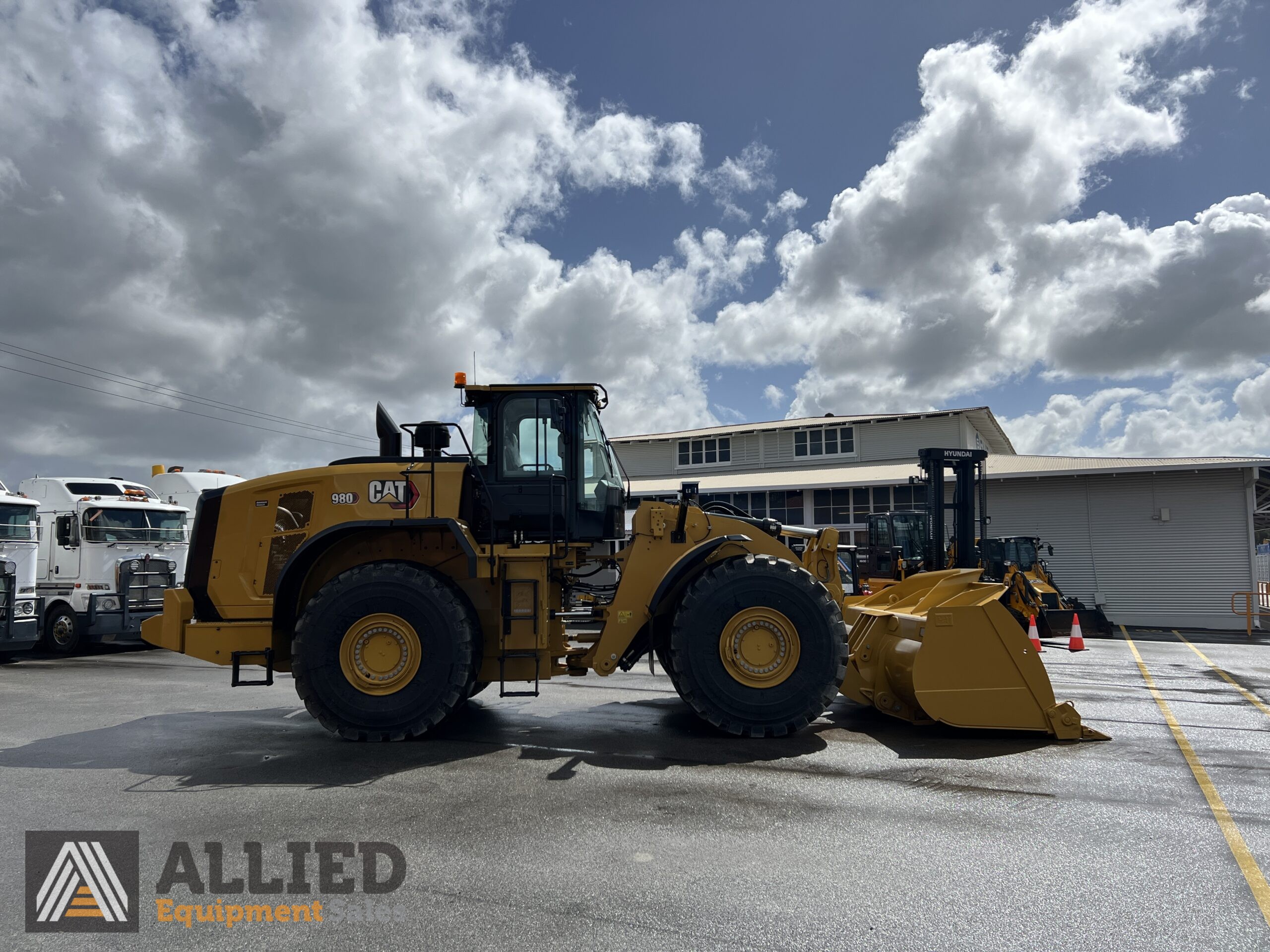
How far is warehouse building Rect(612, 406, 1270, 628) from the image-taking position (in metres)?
21.7

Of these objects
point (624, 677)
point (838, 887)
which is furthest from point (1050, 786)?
point (624, 677)

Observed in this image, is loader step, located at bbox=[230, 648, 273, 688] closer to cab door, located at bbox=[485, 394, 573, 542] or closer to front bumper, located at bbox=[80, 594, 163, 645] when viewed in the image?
cab door, located at bbox=[485, 394, 573, 542]

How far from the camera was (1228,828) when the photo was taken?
4645 mm

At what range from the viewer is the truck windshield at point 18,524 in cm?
1391

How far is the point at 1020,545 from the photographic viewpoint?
19922 mm

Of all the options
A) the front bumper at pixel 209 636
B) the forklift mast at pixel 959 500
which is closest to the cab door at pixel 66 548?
the front bumper at pixel 209 636

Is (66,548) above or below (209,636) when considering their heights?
above

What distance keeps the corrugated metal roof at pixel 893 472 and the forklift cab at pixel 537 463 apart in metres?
17.7

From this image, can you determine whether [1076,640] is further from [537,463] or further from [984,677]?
[537,463]

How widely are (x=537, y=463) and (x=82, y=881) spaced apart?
4.33 meters

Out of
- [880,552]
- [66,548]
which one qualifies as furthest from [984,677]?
[66,548]

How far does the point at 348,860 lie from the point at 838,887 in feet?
8.18

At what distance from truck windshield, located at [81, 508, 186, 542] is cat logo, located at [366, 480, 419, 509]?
11.5 meters

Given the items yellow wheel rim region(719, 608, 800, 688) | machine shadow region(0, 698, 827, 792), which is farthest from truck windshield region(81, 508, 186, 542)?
yellow wheel rim region(719, 608, 800, 688)
